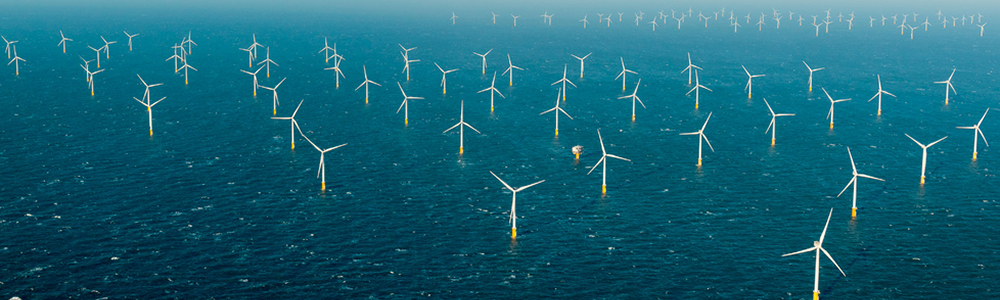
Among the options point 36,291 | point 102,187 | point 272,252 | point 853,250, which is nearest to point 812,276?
point 853,250

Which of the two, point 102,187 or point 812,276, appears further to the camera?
point 102,187

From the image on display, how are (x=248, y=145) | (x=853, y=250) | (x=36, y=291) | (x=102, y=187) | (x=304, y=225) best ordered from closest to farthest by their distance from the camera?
(x=36, y=291) → (x=853, y=250) → (x=304, y=225) → (x=102, y=187) → (x=248, y=145)

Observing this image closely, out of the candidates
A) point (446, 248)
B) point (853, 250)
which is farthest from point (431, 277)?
point (853, 250)

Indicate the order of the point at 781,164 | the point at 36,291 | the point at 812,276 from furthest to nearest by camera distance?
the point at 781,164 → the point at 812,276 → the point at 36,291

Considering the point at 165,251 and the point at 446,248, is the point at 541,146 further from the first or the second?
the point at 165,251

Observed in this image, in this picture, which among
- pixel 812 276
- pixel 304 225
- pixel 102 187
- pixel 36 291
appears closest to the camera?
pixel 36 291

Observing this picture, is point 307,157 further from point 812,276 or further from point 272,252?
point 812,276

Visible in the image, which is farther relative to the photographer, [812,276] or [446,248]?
[446,248]

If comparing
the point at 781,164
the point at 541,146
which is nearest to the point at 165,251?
the point at 541,146

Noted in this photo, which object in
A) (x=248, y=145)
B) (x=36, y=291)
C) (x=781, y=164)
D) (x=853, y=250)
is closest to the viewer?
(x=36, y=291)
